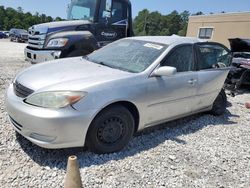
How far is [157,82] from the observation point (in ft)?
13.5

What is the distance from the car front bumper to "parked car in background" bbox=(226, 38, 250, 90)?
6308 mm

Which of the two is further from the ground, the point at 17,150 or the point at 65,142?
the point at 65,142

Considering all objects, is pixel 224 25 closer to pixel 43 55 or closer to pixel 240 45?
pixel 240 45

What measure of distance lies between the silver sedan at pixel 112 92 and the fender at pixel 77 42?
92.1 inches

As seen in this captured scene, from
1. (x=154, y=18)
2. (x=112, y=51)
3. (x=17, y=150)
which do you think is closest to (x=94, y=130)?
(x=17, y=150)

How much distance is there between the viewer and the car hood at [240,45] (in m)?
8.85

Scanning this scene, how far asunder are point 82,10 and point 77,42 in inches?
56.4

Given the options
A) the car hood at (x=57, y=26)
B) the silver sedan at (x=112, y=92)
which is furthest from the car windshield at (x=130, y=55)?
the car hood at (x=57, y=26)

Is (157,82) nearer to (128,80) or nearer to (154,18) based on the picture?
(128,80)

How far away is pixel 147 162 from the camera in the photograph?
12.1ft

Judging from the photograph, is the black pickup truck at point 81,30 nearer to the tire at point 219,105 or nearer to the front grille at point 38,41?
the front grille at point 38,41

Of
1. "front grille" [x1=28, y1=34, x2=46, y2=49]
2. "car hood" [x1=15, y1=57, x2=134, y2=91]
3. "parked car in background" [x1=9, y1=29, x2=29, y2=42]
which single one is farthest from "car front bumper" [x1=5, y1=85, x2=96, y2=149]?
"parked car in background" [x1=9, y1=29, x2=29, y2=42]

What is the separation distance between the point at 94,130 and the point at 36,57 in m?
4.36

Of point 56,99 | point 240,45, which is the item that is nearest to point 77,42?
point 56,99
